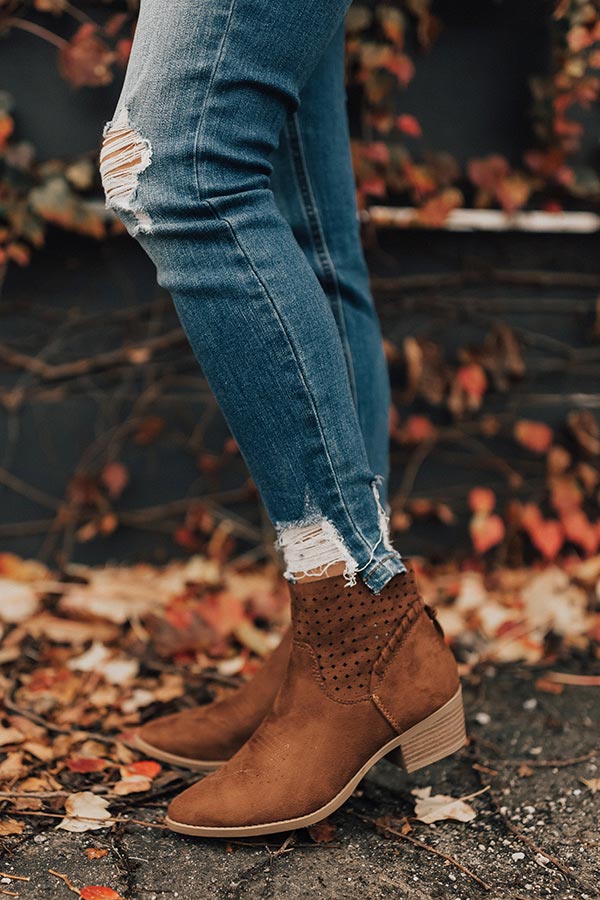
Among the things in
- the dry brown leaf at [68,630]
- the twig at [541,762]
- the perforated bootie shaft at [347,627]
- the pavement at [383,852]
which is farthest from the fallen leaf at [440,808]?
the dry brown leaf at [68,630]

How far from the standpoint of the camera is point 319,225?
1224mm

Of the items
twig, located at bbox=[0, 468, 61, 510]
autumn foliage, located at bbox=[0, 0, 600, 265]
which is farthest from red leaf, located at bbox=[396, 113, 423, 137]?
twig, located at bbox=[0, 468, 61, 510]

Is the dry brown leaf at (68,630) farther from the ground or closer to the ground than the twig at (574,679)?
farther from the ground

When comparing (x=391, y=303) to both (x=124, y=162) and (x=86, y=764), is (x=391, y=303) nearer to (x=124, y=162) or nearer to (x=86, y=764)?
(x=124, y=162)

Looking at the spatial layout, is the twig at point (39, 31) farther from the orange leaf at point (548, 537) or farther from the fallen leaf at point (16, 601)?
the orange leaf at point (548, 537)

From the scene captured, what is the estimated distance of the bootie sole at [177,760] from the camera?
118cm

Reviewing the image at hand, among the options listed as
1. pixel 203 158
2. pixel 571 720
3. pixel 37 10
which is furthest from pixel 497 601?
pixel 37 10

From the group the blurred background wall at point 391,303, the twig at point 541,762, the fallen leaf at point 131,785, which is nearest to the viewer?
the fallen leaf at point 131,785

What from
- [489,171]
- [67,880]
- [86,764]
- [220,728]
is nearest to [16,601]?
[86,764]

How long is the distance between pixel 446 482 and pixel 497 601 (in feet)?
1.01

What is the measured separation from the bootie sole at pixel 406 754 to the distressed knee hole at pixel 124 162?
2.21ft

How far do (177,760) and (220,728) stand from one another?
8 cm

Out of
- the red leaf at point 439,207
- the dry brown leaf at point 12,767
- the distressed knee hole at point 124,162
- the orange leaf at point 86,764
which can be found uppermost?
the distressed knee hole at point 124,162

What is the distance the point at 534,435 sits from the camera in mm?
1973
